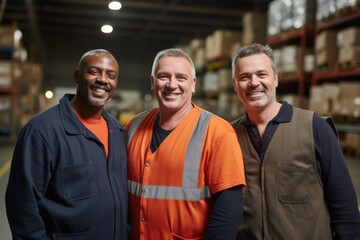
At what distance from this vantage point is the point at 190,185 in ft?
7.27

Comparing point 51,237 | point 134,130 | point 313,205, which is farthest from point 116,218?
point 313,205

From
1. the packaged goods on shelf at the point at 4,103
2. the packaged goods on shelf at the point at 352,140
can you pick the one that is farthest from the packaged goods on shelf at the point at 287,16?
the packaged goods on shelf at the point at 4,103

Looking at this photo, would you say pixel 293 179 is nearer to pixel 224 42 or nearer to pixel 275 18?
pixel 275 18

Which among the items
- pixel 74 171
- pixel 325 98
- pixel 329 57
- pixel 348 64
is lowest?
pixel 74 171

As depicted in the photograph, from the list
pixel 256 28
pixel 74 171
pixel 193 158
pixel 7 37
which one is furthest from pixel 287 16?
pixel 74 171

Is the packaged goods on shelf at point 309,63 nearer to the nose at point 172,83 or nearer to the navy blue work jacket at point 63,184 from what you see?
the nose at point 172,83

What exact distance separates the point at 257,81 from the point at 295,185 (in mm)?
658

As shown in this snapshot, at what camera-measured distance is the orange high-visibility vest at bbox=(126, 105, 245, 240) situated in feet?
7.14

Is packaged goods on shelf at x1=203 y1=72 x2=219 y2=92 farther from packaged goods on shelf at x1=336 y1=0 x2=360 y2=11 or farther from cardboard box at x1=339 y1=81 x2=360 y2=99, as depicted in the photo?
cardboard box at x1=339 y1=81 x2=360 y2=99

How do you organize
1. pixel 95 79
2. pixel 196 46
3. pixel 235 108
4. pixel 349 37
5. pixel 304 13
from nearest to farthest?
pixel 95 79 < pixel 349 37 < pixel 304 13 < pixel 235 108 < pixel 196 46

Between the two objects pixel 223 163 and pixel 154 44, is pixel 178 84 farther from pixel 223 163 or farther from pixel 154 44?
pixel 154 44

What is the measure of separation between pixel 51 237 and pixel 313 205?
1.52m

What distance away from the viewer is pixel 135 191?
7.94ft

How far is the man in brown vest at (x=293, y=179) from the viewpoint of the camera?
2.29 m
